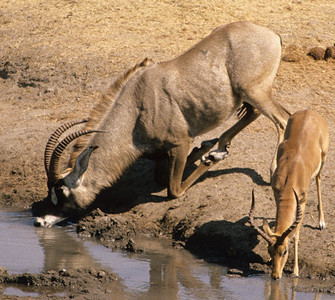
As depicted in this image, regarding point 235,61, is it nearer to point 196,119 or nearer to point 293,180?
point 196,119

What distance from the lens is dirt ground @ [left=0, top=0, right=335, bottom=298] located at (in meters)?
9.17

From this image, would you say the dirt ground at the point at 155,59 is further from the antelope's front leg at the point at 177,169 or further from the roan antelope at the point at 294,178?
the roan antelope at the point at 294,178

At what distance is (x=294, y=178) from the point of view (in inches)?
330

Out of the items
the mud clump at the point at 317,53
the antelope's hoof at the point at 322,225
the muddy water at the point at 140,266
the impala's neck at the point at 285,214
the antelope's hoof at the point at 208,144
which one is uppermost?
the mud clump at the point at 317,53

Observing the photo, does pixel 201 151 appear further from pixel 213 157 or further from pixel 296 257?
pixel 296 257

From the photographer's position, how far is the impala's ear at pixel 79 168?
978 centimetres

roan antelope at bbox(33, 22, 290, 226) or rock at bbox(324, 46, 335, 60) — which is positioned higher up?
rock at bbox(324, 46, 335, 60)

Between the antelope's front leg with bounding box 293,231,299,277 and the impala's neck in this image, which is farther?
the antelope's front leg with bounding box 293,231,299,277

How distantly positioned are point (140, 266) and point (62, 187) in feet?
6.65

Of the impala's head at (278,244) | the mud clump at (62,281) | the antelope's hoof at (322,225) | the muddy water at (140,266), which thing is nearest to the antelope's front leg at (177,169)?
the muddy water at (140,266)

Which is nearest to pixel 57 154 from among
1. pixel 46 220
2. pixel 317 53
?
pixel 46 220

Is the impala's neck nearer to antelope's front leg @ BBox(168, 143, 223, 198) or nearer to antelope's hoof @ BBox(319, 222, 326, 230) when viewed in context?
antelope's hoof @ BBox(319, 222, 326, 230)

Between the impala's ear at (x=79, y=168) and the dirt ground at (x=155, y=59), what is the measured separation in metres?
0.53

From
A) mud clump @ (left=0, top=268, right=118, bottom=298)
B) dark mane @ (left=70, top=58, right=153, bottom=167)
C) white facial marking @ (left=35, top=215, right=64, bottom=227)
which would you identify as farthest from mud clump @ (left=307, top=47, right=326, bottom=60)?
mud clump @ (left=0, top=268, right=118, bottom=298)
